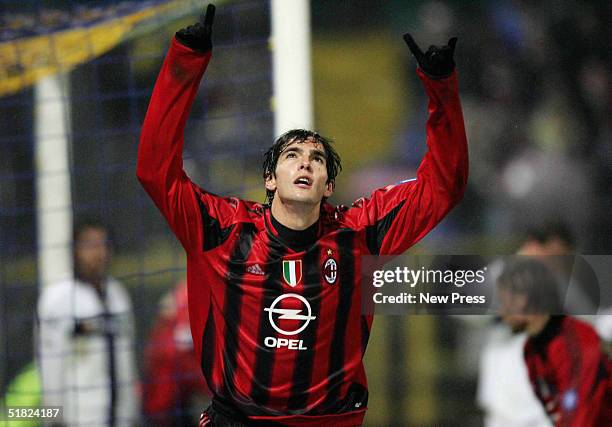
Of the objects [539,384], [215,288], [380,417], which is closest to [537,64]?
[380,417]

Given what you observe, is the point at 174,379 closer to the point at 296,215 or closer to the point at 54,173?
the point at 54,173

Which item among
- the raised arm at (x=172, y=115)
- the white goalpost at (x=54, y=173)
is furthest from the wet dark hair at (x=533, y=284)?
the white goalpost at (x=54, y=173)

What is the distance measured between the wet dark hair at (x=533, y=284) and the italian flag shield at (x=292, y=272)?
118 centimetres

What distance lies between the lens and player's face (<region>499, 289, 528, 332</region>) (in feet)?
11.3

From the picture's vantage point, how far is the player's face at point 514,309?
11.3 ft

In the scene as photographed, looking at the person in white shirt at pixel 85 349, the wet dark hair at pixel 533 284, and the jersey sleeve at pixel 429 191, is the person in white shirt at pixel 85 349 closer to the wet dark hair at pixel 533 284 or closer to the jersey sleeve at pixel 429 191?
the wet dark hair at pixel 533 284

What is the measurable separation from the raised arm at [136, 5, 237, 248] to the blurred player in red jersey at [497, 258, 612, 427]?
145 centimetres

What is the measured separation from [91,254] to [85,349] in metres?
0.38

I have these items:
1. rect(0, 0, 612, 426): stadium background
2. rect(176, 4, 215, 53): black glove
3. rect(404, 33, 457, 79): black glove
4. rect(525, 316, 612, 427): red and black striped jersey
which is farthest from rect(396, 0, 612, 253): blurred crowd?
rect(176, 4, 215, 53): black glove

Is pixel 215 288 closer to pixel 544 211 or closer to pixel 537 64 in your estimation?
pixel 544 211

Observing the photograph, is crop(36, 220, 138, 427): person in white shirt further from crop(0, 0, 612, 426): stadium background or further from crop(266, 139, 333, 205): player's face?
crop(266, 139, 333, 205): player's face

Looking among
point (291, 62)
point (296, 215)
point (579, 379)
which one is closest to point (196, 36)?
point (296, 215)

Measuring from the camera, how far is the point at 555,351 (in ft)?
10.9

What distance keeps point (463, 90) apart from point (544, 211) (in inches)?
32.1
